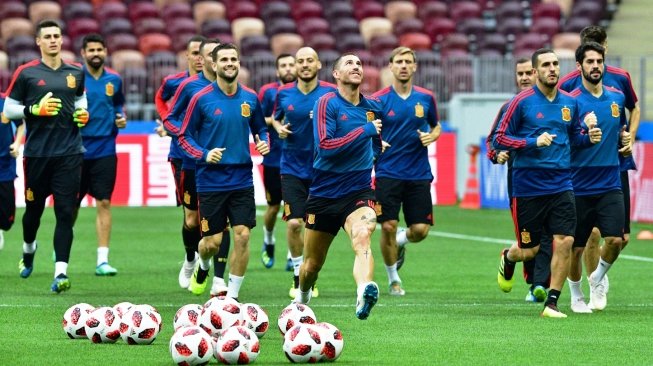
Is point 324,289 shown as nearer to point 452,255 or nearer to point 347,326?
point 347,326

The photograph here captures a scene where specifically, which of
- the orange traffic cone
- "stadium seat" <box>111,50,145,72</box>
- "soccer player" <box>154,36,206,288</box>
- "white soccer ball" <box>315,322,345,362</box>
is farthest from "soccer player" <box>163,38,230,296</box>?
"stadium seat" <box>111,50,145,72</box>

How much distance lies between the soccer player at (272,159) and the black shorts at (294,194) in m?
1.28

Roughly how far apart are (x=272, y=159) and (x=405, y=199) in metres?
2.69

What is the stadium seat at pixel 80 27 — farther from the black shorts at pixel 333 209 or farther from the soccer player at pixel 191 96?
the black shorts at pixel 333 209

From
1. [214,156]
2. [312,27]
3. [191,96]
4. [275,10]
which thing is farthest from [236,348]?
[275,10]

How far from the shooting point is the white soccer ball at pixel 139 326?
37.2 feet

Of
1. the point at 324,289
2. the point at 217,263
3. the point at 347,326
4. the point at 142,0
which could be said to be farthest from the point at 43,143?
the point at 142,0

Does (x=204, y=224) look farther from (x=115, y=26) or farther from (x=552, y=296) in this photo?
(x=115, y=26)

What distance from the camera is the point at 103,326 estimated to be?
11477 mm

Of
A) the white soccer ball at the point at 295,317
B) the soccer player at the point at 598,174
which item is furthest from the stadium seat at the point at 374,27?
the white soccer ball at the point at 295,317

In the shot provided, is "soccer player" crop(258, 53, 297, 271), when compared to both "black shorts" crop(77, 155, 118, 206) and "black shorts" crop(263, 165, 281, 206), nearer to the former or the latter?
"black shorts" crop(263, 165, 281, 206)

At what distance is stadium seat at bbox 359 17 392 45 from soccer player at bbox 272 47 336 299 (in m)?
19.6

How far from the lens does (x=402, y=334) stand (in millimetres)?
12172

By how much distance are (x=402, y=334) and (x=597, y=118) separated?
3129 mm
